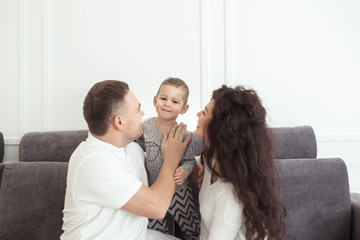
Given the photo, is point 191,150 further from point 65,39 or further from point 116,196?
point 65,39

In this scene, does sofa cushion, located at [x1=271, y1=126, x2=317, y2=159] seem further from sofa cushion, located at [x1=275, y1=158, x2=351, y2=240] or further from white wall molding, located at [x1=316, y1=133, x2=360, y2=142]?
white wall molding, located at [x1=316, y1=133, x2=360, y2=142]

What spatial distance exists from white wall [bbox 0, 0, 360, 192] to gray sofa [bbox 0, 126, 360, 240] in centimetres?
50

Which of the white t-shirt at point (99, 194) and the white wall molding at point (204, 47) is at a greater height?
the white wall molding at point (204, 47)

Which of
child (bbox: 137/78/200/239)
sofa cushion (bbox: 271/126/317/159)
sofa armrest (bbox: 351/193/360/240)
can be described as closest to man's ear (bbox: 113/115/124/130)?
child (bbox: 137/78/200/239)

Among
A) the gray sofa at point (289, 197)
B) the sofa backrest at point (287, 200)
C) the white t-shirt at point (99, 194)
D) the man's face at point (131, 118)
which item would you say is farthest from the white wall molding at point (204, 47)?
the white t-shirt at point (99, 194)

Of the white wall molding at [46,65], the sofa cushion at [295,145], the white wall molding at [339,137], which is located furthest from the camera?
the white wall molding at [46,65]

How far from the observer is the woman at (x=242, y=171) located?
3.55 ft

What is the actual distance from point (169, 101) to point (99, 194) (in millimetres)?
666

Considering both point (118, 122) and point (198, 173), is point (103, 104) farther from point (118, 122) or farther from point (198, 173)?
point (198, 173)

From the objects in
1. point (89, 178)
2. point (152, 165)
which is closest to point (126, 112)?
point (89, 178)

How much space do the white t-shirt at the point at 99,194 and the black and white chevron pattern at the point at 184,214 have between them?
38cm

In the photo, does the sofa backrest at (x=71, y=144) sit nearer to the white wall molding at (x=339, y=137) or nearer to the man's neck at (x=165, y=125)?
the white wall molding at (x=339, y=137)

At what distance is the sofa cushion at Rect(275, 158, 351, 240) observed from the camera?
60.7 inches

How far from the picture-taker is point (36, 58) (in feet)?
→ 7.32
